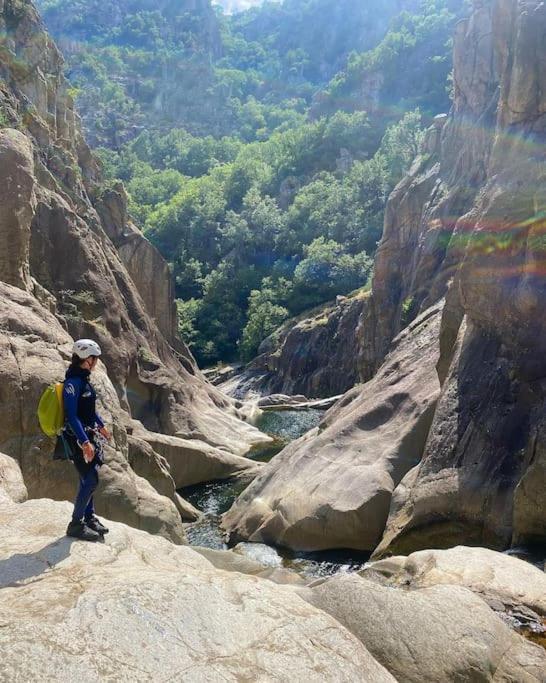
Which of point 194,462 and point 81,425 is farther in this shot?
point 194,462

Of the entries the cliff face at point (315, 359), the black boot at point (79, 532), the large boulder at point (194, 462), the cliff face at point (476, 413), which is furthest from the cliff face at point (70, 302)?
the cliff face at point (315, 359)

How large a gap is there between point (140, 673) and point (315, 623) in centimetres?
189

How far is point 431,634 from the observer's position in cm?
757

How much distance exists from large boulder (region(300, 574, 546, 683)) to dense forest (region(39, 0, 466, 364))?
42015 millimetres

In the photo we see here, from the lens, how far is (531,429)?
571 inches

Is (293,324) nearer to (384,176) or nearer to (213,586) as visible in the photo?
(384,176)

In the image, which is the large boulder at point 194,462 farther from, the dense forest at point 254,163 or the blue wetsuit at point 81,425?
the dense forest at point 254,163

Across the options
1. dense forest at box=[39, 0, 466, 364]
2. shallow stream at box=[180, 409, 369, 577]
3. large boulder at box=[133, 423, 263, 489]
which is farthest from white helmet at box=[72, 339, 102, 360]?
dense forest at box=[39, 0, 466, 364]

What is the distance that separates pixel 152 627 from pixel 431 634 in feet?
11.4

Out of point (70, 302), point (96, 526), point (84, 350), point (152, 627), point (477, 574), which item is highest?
point (70, 302)

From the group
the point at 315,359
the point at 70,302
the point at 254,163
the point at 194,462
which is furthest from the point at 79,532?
the point at 254,163

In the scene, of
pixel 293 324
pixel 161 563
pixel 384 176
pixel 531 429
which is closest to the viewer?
pixel 161 563

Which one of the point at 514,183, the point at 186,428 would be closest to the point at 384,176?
the point at 186,428

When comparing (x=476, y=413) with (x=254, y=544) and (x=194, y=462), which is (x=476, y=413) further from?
(x=194, y=462)
